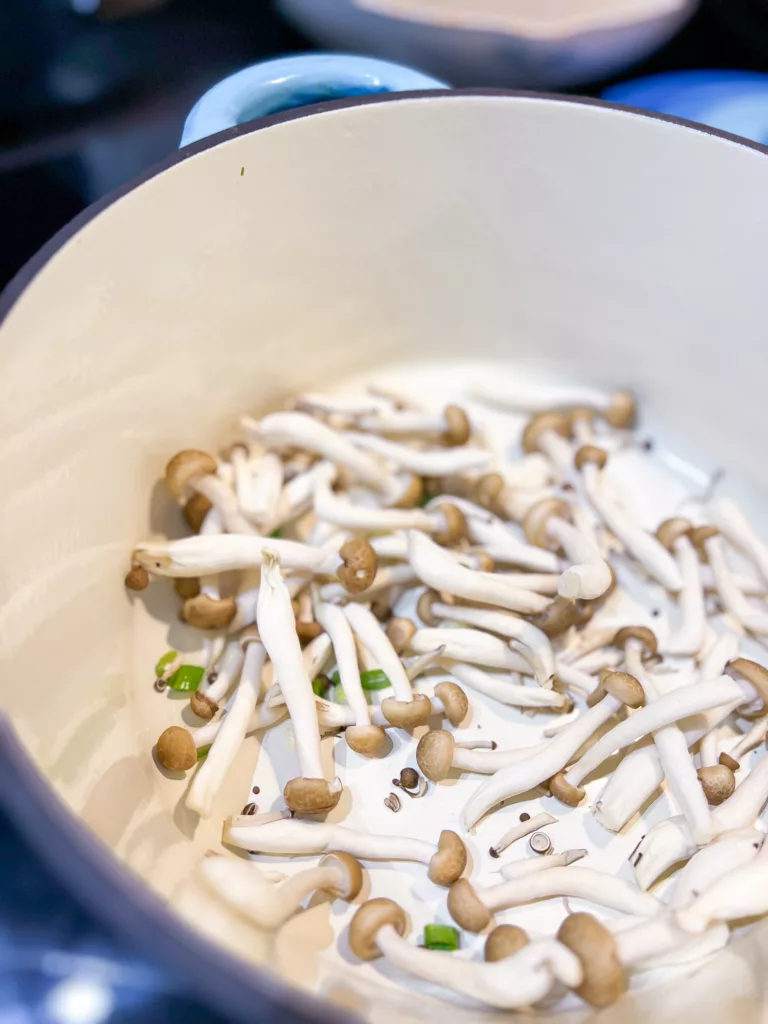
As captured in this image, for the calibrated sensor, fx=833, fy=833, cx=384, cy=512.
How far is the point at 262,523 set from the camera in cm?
103

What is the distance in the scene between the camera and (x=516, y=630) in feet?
3.11

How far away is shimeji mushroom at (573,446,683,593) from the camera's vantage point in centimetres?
103

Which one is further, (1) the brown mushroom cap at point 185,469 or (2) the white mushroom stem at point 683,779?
(1) the brown mushroom cap at point 185,469

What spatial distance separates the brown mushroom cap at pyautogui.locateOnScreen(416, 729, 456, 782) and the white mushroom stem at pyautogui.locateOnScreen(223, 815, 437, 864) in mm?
70

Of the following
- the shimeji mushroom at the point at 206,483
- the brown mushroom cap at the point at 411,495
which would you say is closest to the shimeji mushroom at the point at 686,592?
the brown mushroom cap at the point at 411,495

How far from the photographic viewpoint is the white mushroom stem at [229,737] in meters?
0.84

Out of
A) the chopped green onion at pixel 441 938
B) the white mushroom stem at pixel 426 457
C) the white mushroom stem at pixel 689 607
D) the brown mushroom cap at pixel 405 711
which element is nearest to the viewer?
the chopped green onion at pixel 441 938

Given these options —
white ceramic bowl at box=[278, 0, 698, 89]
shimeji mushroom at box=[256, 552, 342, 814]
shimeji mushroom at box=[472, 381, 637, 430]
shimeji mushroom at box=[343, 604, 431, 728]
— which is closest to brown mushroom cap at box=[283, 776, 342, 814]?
shimeji mushroom at box=[256, 552, 342, 814]

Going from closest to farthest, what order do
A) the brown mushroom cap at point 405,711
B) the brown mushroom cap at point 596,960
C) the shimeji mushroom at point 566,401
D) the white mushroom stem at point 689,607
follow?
the brown mushroom cap at point 596,960 < the brown mushroom cap at point 405,711 < the white mushroom stem at point 689,607 < the shimeji mushroom at point 566,401

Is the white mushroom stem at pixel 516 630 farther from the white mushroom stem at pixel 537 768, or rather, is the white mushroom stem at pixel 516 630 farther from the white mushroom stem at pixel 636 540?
the white mushroom stem at pixel 636 540

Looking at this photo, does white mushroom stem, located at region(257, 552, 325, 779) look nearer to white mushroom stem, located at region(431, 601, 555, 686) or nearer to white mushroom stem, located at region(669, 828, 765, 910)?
white mushroom stem, located at region(431, 601, 555, 686)

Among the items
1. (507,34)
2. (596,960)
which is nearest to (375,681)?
(596,960)

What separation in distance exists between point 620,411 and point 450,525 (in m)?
0.34

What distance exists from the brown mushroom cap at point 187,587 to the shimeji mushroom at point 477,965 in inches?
16.5
